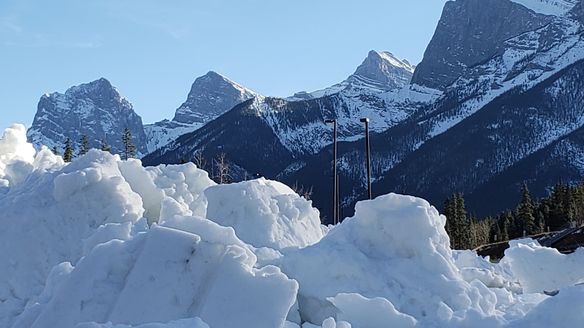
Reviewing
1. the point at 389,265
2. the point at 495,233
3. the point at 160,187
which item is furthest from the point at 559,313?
the point at 495,233

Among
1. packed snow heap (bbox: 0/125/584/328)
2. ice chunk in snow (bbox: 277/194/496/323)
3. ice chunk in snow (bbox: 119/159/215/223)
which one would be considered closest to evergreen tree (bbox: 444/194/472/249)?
ice chunk in snow (bbox: 119/159/215/223)

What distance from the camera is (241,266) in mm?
9469

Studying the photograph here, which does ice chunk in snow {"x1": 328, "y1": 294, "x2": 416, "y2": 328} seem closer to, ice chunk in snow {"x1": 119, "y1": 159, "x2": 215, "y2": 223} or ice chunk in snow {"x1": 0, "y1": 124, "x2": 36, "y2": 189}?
ice chunk in snow {"x1": 119, "y1": 159, "x2": 215, "y2": 223}

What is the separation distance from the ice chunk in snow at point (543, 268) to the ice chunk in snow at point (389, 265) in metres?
5.17

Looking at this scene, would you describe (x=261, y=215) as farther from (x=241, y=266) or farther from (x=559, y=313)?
(x=559, y=313)

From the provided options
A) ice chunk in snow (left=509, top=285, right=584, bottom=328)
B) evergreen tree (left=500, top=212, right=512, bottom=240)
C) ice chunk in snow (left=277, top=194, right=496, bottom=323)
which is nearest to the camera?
ice chunk in snow (left=509, top=285, right=584, bottom=328)

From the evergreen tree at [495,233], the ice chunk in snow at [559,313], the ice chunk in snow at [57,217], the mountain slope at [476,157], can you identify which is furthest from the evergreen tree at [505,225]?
the mountain slope at [476,157]

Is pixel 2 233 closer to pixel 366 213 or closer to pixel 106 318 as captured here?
pixel 106 318

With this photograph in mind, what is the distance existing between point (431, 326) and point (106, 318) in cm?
406

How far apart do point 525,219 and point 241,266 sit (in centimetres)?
7025

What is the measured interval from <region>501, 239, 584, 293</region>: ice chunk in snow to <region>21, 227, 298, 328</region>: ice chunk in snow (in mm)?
8676

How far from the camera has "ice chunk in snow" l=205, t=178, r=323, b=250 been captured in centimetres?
1411

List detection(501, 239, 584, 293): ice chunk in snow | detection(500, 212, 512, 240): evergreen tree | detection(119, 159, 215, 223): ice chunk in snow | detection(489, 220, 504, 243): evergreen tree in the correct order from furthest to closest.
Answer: detection(489, 220, 504, 243): evergreen tree, detection(500, 212, 512, 240): evergreen tree, detection(119, 159, 215, 223): ice chunk in snow, detection(501, 239, 584, 293): ice chunk in snow

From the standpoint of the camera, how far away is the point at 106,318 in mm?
9453
